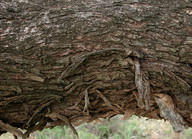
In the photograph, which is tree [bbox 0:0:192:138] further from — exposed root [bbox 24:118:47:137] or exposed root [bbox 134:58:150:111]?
exposed root [bbox 24:118:47:137]

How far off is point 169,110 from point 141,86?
222 mm

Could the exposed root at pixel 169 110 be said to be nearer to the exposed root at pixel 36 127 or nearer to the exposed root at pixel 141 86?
the exposed root at pixel 141 86

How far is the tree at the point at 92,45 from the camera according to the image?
51.7 inches

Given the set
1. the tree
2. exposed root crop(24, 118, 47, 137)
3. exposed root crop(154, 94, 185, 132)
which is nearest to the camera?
the tree

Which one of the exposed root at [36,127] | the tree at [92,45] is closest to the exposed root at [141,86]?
the tree at [92,45]

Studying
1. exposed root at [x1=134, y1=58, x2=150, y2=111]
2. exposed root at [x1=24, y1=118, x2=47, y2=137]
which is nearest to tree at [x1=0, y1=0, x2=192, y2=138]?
exposed root at [x1=134, y1=58, x2=150, y2=111]

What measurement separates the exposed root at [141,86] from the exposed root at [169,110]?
0.21 feet

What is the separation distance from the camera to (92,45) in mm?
1335

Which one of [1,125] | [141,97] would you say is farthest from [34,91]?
[141,97]

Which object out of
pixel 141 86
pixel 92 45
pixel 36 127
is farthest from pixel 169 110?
pixel 36 127

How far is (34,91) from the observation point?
4.56 ft

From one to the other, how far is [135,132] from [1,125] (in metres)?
2.71

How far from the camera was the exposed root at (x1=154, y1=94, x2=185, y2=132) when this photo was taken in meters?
1.43

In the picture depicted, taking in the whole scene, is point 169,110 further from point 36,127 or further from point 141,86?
point 36,127
